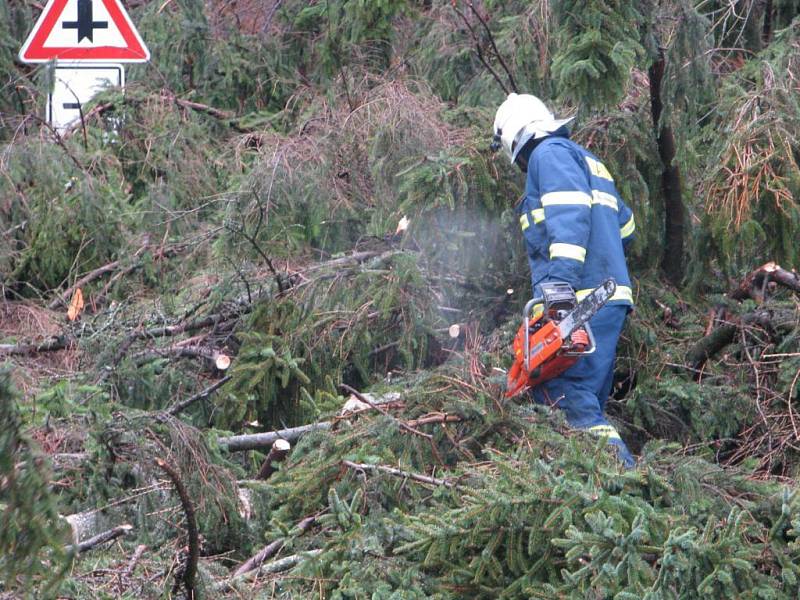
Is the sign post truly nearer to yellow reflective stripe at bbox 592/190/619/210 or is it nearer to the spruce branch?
yellow reflective stripe at bbox 592/190/619/210

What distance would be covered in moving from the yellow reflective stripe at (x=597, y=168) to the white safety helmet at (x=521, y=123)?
20 cm

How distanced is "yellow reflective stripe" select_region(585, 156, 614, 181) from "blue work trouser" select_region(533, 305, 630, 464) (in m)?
0.59

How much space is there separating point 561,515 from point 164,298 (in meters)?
2.79

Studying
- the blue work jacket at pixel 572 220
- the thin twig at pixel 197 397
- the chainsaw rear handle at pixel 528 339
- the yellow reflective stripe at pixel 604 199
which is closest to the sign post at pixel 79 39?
the thin twig at pixel 197 397

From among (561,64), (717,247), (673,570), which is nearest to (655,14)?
(561,64)

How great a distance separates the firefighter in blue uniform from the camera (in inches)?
171

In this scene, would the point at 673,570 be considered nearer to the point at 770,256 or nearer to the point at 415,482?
the point at 415,482

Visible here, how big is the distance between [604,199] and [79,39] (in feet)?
10.7

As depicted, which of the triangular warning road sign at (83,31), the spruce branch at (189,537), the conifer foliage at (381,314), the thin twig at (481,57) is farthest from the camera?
the triangular warning road sign at (83,31)

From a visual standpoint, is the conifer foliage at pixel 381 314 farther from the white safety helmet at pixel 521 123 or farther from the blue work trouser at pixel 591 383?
the blue work trouser at pixel 591 383

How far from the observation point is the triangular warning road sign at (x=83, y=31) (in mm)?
6020

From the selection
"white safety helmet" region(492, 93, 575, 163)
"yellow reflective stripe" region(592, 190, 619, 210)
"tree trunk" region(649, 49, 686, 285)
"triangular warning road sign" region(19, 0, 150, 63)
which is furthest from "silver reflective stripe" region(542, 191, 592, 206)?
"triangular warning road sign" region(19, 0, 150, 63)

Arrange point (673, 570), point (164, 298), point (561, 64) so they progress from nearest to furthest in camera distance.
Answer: point (673, 570) < point (561, 64) < point (164, 298)

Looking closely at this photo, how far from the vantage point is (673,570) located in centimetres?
296
